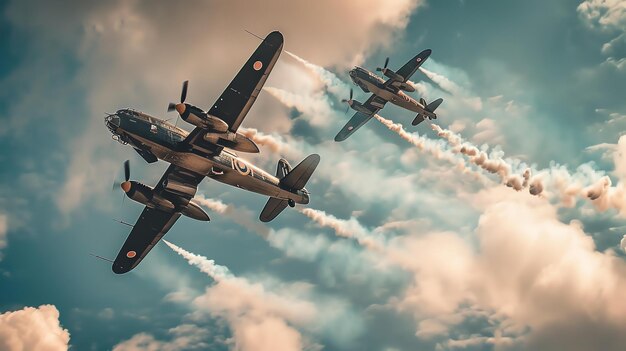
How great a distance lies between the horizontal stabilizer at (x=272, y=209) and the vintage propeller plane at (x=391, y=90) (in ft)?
81.4

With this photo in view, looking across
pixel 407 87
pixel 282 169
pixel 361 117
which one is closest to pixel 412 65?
pixel 407 87

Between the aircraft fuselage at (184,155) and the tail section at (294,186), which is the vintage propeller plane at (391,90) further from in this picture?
the aircraft fuselage at (184,155)

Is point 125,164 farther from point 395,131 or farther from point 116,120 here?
point 395,131

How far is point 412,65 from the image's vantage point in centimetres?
6562

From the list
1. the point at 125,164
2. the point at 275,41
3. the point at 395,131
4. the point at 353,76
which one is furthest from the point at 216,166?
the point at 395,131

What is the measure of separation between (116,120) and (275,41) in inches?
473

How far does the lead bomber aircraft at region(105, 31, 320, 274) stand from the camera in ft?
122

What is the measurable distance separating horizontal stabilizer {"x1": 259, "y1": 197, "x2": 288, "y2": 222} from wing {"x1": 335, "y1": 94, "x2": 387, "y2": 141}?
26907 millimetres

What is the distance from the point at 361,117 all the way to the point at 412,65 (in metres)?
11.8

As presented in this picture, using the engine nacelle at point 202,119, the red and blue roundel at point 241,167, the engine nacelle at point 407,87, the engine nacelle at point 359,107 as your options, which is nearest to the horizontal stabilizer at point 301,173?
the red and blue roundel at point 241,167

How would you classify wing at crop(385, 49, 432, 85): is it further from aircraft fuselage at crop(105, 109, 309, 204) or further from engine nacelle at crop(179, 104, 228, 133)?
engine nacelle at crop(179, 104, 228, 133)

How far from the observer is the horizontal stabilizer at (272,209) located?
47250 millimetres

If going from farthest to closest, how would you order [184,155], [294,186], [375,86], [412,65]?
[375,86] < [412,65] < [294,186] < [184,155]

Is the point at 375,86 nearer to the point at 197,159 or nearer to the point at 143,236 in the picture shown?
the point at 197,159
